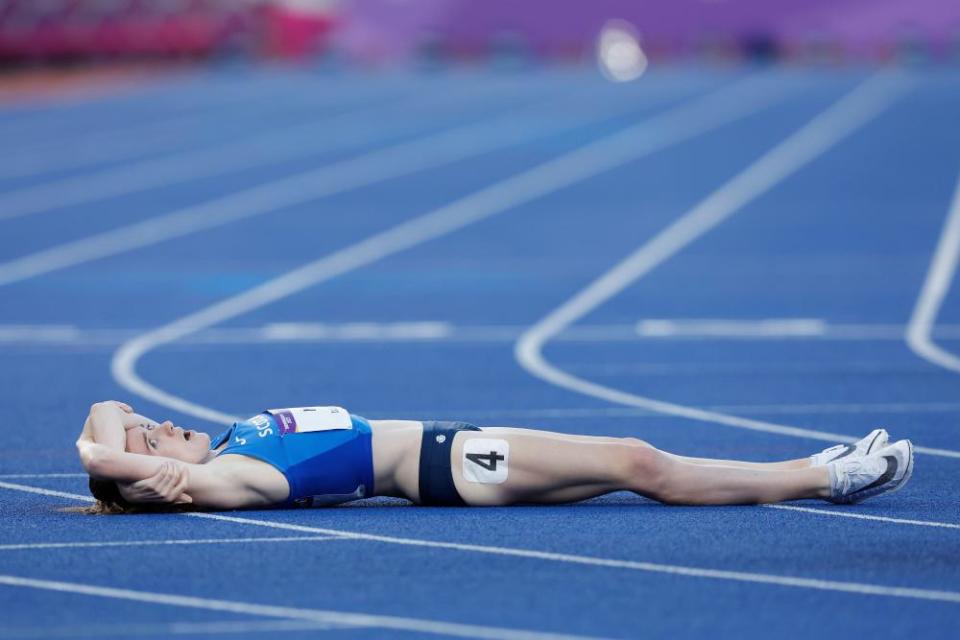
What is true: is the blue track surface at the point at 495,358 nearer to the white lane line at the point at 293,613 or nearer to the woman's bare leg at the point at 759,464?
the white lane line at the point at 293,613

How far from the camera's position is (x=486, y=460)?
6.52 metres

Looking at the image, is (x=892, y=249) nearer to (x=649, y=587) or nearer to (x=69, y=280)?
(x=69, y=280)

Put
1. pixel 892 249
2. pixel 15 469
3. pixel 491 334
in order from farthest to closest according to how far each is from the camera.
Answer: pixel 892 249 → pixel 491 334 → pixel 15 469

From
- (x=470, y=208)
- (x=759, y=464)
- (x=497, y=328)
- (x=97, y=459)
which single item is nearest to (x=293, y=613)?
(x=97, y=459)

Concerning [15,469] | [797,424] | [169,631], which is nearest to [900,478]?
[797,424]

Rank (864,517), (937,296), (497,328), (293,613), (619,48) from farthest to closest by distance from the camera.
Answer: (619,48) < (937,296) < (497,328) < (864,517) < (293,613)

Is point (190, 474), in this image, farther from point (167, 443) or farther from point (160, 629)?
point (160, 629)

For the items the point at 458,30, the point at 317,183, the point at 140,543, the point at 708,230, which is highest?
the point at 458,30

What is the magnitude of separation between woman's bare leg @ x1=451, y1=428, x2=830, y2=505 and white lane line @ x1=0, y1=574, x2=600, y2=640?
1493 mm

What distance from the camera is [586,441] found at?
650cm

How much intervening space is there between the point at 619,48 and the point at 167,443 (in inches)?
1303

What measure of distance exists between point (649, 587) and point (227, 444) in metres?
1.95

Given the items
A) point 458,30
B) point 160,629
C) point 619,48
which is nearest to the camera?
point 160,629

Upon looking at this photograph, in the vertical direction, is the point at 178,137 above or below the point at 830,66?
below
